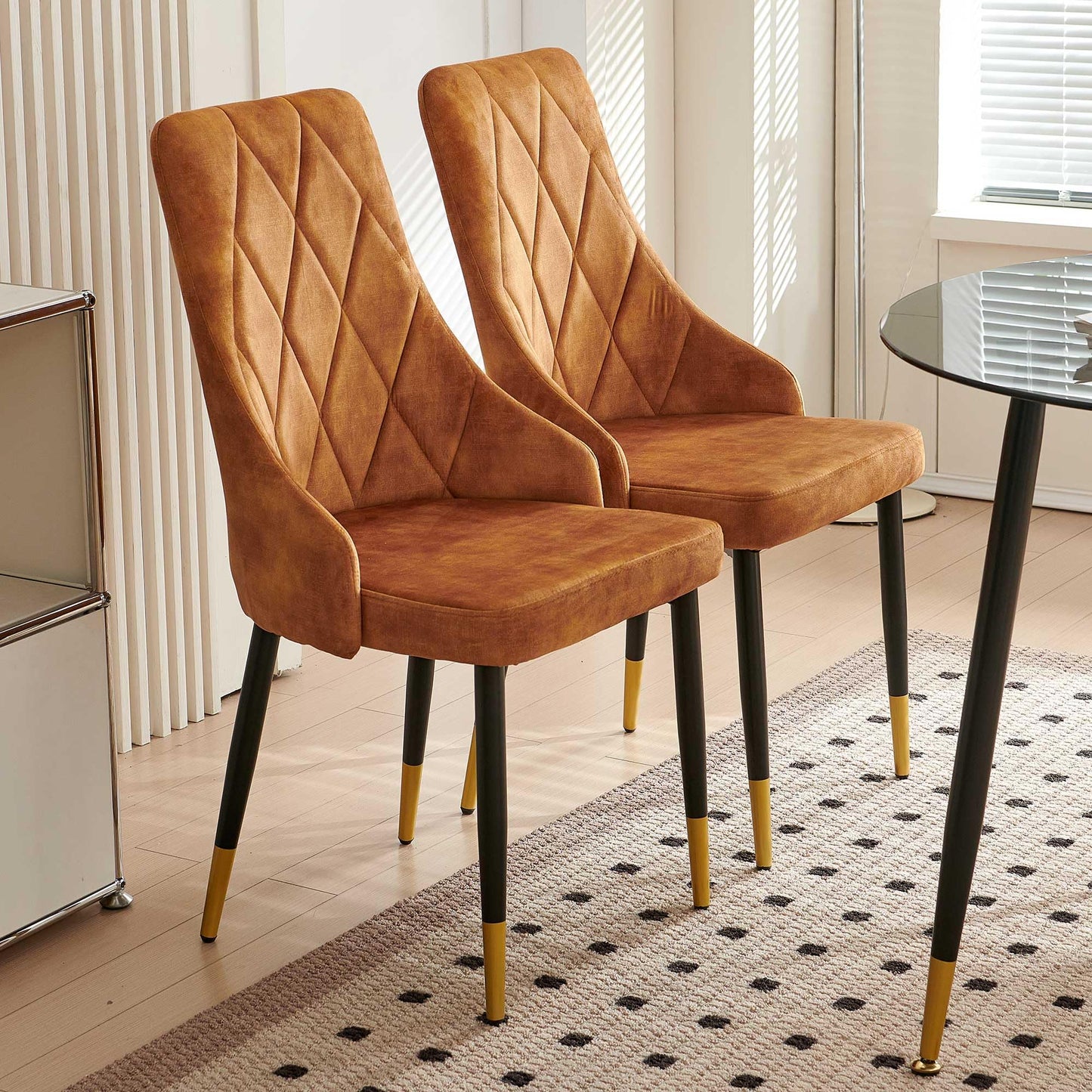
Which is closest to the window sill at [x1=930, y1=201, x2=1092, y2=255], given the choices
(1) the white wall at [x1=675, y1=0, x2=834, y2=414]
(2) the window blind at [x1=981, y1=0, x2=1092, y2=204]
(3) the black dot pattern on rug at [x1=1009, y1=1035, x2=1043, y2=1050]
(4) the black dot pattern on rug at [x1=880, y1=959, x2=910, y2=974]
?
(2) the window blind at [x1=981, y1=0, x2=1092, y2=204]

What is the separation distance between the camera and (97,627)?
2270 mm

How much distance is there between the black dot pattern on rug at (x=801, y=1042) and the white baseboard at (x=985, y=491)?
95.0 inches

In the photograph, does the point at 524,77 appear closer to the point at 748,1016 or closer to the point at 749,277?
the point at 748,1016

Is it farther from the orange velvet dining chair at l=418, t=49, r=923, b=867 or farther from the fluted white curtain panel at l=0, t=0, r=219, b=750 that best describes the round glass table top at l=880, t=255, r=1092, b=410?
the fluted white curtain panel at l=0, t=0, r=219, b=750

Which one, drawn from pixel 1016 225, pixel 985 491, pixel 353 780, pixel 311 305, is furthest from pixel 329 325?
pixel 985 491

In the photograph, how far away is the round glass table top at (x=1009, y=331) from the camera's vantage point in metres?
1.77

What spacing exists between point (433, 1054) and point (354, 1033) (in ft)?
0.34

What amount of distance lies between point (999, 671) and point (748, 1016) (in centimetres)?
51

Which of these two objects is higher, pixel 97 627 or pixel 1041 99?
pixel 1041 99

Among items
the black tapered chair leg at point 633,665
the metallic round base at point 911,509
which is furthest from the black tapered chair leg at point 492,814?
the metallic round base at point 911,509

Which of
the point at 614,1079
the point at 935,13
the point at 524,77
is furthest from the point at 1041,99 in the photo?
the point at 614,1079

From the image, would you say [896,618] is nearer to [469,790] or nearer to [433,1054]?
[469,790]

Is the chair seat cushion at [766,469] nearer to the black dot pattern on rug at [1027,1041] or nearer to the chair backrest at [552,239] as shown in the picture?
the chair backrest at [552,239]

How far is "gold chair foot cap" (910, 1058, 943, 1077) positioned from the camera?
75.3 inches
